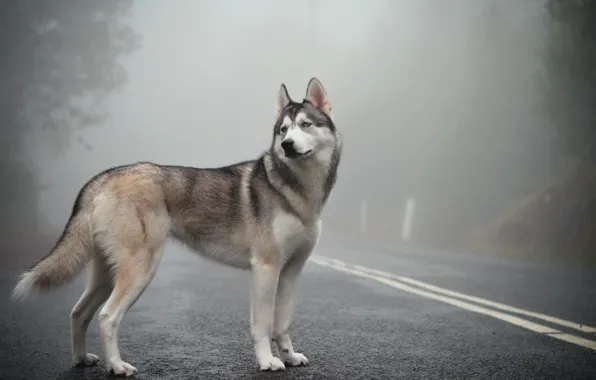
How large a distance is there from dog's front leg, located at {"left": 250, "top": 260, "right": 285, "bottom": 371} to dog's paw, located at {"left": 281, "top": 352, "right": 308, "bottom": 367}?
7.3 inches

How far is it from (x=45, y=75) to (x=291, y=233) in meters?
24.3

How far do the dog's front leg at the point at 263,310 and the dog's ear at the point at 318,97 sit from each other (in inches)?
48.7

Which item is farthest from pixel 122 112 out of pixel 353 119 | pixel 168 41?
pixel 168 41

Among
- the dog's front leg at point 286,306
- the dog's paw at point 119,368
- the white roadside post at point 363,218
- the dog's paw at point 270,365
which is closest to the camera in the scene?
the dog's paw at point 119,368

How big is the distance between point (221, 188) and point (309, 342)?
1.44 m

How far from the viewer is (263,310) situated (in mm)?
4672

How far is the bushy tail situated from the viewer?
446 centimetres

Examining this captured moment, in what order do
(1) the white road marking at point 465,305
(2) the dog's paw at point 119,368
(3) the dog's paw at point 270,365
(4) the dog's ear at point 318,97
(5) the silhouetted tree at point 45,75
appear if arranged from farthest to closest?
(5) the silhouetted tree at point 45,75 < (1) the white road marking at point 465,305 < (4) the dog's ear at point 318,97 < (3) the dog's paw at point 270,365 < (2) the dog's paw at point 119,368

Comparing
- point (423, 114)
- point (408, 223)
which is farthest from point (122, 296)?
point (423, 114)

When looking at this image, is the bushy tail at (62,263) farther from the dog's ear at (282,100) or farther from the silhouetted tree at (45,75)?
the silhouetted tree at (45,75)

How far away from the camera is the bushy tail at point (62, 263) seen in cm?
446

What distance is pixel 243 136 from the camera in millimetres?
68188

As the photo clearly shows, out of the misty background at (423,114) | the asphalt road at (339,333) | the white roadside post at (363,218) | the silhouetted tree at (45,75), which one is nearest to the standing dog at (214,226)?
the asphalt road at (339,333)

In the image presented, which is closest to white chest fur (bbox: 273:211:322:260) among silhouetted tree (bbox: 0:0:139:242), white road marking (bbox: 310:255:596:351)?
white road marking (bbox: 310:255:596:351)
